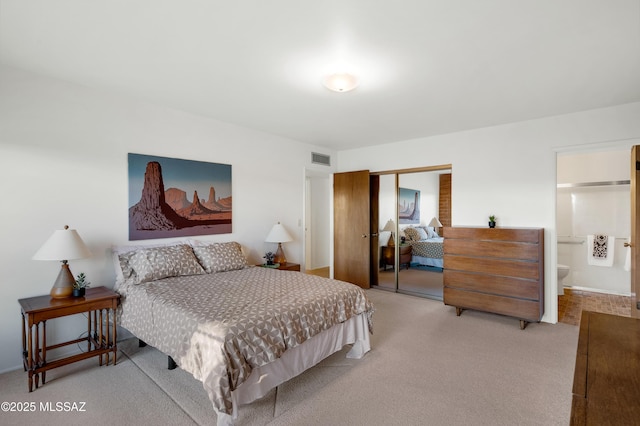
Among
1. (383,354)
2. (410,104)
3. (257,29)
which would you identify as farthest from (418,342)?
(257,29)

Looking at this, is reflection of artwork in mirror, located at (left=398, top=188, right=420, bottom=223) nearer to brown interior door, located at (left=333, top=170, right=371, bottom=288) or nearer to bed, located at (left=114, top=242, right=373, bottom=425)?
brown interior door, located at (left=333, top=170, right=371, bottom=288)

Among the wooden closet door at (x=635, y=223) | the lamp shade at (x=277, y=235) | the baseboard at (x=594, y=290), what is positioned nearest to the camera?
the wooden closet door at (x=635, y=223)

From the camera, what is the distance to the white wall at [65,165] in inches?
97.7

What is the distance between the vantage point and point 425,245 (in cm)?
495

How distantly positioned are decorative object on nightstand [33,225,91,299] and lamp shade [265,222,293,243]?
2.07m

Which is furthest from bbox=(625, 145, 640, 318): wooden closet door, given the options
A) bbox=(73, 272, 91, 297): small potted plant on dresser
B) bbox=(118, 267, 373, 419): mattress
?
bbox=(73, 272, 91, 297): small potted plant on dresser

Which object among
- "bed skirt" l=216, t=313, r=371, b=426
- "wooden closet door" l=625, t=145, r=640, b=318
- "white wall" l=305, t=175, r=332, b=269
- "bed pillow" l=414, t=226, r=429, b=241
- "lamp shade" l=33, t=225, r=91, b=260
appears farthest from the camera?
"white wall" l=305, t=175, r=332, b=269

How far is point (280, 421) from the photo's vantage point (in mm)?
1917

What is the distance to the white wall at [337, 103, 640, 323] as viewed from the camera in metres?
3.34

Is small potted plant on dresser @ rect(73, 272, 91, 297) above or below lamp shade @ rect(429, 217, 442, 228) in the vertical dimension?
below

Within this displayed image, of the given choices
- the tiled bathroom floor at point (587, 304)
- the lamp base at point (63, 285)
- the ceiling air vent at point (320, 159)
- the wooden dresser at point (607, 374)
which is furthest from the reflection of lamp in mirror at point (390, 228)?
the lamp base at point (63, 285)

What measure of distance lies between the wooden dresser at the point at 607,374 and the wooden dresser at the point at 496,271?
2.13 meters

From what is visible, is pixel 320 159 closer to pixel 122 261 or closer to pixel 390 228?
pixel 390 228

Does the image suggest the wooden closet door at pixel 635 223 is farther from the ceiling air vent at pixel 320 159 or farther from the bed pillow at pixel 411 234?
the ceiling air vent at pixel 320 159
